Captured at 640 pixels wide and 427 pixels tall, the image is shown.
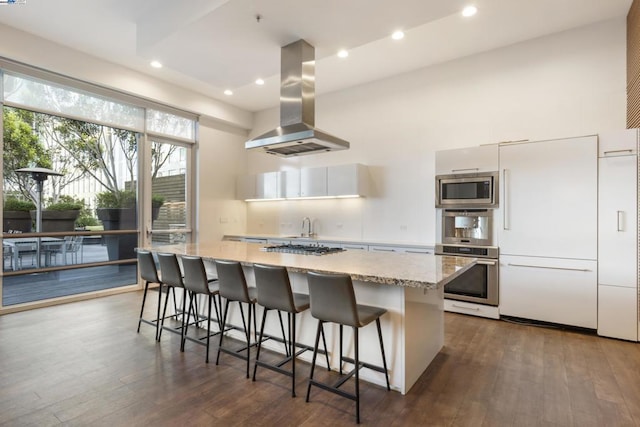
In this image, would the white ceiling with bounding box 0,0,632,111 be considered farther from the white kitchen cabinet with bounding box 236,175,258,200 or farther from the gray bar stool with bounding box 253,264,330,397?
the white kitchen cabinet with bounding box 236,175,258,200

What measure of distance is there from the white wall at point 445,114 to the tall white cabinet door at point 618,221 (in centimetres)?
73

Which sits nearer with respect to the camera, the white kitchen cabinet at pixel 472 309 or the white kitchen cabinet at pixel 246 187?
the white kitchen cabinet at pixel 472 309

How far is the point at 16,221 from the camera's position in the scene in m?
4.12

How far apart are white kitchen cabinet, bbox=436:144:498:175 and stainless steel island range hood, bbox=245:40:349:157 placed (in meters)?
1.56

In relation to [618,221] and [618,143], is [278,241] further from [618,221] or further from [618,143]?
[618,143]

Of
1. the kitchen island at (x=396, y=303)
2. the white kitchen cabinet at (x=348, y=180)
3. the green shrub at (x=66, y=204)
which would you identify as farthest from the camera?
the white kitchen cabinet at (x=348, y=180)

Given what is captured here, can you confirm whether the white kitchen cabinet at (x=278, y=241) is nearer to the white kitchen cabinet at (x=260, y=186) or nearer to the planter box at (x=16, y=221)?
the white kitchen cabinet at (x=260, y=186)

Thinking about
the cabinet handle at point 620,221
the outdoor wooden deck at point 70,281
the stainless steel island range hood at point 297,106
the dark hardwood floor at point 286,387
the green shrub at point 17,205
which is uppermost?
the stainless steel island range hood at point 297,106

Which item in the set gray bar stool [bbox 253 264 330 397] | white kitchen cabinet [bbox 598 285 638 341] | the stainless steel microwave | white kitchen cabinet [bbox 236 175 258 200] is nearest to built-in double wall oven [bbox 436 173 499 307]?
the stainless steel microwave

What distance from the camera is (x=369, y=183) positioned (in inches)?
211

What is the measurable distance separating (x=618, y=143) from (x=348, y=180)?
3.19m

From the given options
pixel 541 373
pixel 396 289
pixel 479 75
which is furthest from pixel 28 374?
pixel 479 75

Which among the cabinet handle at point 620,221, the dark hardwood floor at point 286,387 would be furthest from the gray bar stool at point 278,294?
the cabinet handle at point 620,221

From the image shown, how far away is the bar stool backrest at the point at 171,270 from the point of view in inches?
123
